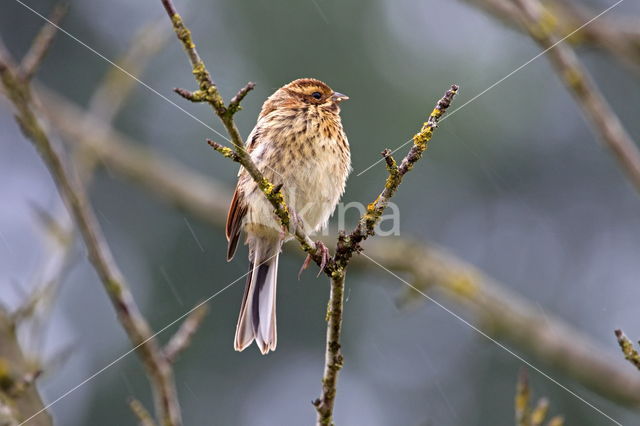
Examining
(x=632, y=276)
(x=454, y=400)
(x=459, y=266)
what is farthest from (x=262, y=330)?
(x=632, y=276)

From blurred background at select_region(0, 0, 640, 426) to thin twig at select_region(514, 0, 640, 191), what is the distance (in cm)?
494

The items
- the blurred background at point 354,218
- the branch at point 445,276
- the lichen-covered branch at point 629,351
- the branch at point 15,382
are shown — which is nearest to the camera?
the lichen-covered branch at point 629,351

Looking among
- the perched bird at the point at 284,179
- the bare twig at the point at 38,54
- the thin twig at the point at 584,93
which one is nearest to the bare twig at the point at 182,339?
the perched bird at the point at 284,179

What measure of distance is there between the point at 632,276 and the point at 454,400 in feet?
10.6

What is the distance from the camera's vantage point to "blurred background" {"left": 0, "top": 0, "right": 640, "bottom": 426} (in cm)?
955

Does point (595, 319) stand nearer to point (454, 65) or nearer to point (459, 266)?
point (454, 65)

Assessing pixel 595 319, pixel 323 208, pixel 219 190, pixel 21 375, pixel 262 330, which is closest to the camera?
pixel 21 375

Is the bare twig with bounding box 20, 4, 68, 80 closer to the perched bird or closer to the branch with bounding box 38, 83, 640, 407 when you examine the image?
the branch with bounding box 38, 83, 640, 407

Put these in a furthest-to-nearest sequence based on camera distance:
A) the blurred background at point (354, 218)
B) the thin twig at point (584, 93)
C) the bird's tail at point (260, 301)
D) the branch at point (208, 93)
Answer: the blurred background at point (354, 218), the bird's tail at point (260, 301), the thin twig at point (584, 93), the branch at point (208, 93)

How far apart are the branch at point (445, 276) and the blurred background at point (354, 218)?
260 cm

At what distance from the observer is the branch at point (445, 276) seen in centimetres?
546

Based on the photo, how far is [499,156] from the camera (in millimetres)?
11445

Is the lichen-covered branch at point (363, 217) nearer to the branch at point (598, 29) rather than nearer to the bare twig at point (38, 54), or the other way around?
the bare twig at point (38, 54)

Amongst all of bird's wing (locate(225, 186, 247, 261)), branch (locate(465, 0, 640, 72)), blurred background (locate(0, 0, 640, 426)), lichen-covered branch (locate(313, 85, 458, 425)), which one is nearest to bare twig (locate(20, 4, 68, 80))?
lichen-covered branch (locate(313, 85, 458, 425))
